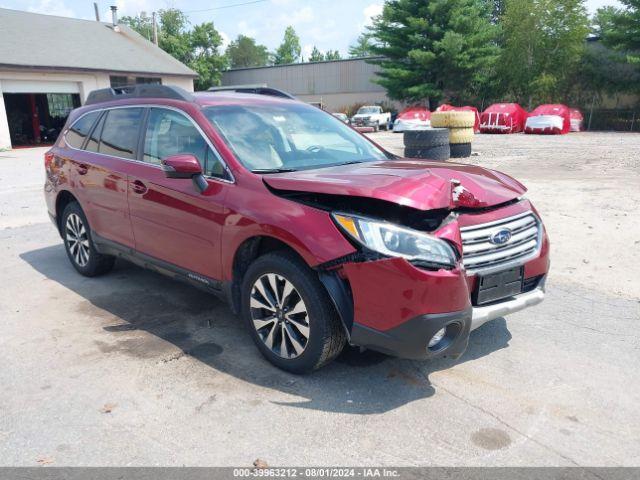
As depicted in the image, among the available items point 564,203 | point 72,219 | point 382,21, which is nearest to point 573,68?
point 382,21

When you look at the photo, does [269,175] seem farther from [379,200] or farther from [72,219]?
[72,219]

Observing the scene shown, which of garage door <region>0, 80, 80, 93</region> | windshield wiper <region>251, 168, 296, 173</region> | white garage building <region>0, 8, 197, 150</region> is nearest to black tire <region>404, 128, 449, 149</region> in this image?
windshield wiper <region>251, 168, 296, 173</region>

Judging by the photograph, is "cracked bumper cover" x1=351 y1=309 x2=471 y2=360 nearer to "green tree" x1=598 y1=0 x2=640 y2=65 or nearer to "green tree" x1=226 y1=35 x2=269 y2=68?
"green tree" x1=598 y1=0 x2=640 y2=65

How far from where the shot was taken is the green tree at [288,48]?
10675cm

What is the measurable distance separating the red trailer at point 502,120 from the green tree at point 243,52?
77587mm

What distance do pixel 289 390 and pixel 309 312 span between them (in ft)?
1.77

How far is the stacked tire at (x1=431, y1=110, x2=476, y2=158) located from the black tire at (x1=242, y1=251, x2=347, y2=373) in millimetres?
12288

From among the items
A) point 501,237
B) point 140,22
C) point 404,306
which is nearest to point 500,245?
point 501,237

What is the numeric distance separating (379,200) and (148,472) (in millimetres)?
1875

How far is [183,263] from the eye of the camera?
4.11 meters

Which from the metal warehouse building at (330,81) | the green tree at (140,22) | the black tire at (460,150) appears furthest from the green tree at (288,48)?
the black tire at (460,150)

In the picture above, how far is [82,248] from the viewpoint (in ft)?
18.2

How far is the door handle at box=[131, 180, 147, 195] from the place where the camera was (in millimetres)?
4332

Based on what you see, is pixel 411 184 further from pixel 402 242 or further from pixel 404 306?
pixel 404 306
